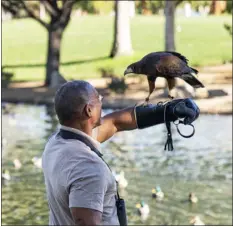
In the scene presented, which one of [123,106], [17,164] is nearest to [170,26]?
[123,106]

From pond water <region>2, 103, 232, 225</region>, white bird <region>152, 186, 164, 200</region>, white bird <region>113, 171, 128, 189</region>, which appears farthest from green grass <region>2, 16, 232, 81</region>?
white bird <region>152, 186, 164, 200</region>

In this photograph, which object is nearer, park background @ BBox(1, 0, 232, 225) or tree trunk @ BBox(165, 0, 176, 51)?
park background @ BBox(1, 0, 232, 225)

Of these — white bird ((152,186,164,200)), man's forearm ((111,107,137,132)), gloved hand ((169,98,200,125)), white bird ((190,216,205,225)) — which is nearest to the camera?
gloved hand ((169,98,200,125))

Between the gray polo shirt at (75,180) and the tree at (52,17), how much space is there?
71.4 feet

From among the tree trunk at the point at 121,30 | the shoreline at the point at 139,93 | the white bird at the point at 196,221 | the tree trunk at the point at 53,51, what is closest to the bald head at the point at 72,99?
the white bird at the point at 196,221

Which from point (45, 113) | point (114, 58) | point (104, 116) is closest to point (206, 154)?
point (45, 113)

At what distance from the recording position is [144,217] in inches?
413

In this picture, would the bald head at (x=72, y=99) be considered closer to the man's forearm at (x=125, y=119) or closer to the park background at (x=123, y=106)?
the man's forearm at (x=125, y=119)

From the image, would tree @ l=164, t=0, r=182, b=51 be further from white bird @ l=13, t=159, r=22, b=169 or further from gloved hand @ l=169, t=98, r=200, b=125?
gloved hand @ l=169, t=98, r=200, b=125

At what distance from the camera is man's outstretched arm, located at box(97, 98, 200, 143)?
3.59 m

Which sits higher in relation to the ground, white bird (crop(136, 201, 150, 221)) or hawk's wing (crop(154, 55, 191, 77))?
hawk's wing (crop(154, 55, 191, 77))

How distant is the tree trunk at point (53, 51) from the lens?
2550 centimetres

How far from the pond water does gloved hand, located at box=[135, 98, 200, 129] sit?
6.61 meters

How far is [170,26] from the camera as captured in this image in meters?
25.0
